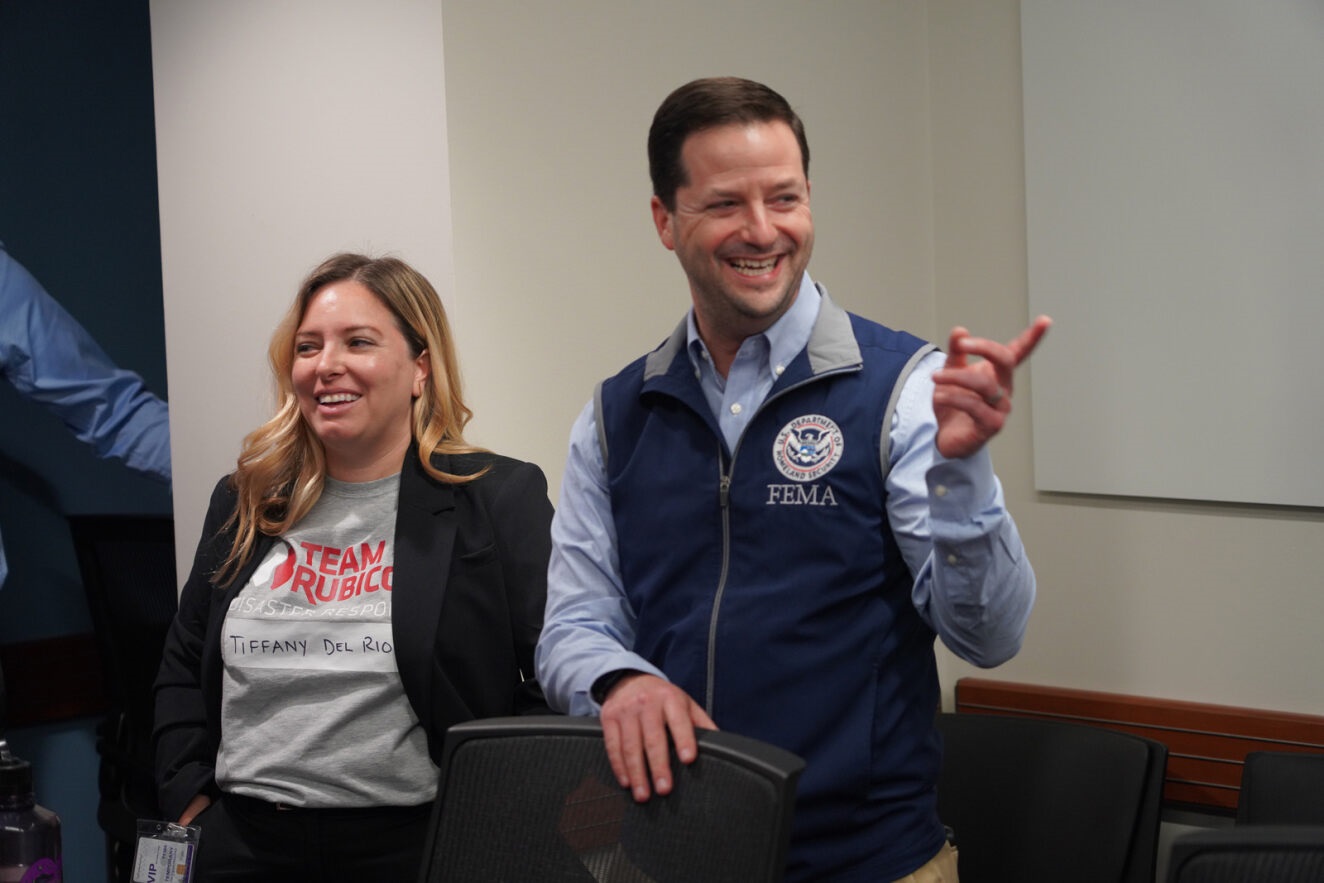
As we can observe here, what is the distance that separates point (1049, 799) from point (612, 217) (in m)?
1.45

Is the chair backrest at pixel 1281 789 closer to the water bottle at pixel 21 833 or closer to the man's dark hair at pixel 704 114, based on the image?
the man's dark hair at pixel 704 114

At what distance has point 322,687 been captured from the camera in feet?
6.67

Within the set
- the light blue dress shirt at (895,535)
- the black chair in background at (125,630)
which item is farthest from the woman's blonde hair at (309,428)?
the black chair in background at (125,630)

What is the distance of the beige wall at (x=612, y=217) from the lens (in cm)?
244

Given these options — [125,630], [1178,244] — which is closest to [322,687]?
[125,630]

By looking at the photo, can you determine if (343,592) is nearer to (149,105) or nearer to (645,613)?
(645,613)

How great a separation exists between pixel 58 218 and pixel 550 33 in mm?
2128

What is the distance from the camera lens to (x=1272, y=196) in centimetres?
262

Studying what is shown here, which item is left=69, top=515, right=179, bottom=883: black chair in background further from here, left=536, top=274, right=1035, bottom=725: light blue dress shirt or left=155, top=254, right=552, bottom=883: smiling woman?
left=536, top=274, right=1035, bottom=725: light blue dress shirt

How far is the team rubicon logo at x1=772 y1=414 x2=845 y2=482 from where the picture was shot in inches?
57.5

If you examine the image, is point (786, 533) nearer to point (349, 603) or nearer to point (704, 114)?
point (704, 114)

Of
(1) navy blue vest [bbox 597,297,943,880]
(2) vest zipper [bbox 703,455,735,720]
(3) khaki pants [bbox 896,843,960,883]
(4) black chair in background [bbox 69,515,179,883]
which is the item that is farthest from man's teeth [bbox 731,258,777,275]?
(4) black chair in background [bbox 69,515,179,883]

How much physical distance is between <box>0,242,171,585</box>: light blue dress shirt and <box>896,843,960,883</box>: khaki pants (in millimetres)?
2473

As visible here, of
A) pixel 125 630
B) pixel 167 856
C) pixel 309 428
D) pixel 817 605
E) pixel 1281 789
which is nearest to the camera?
pixel 817 605
